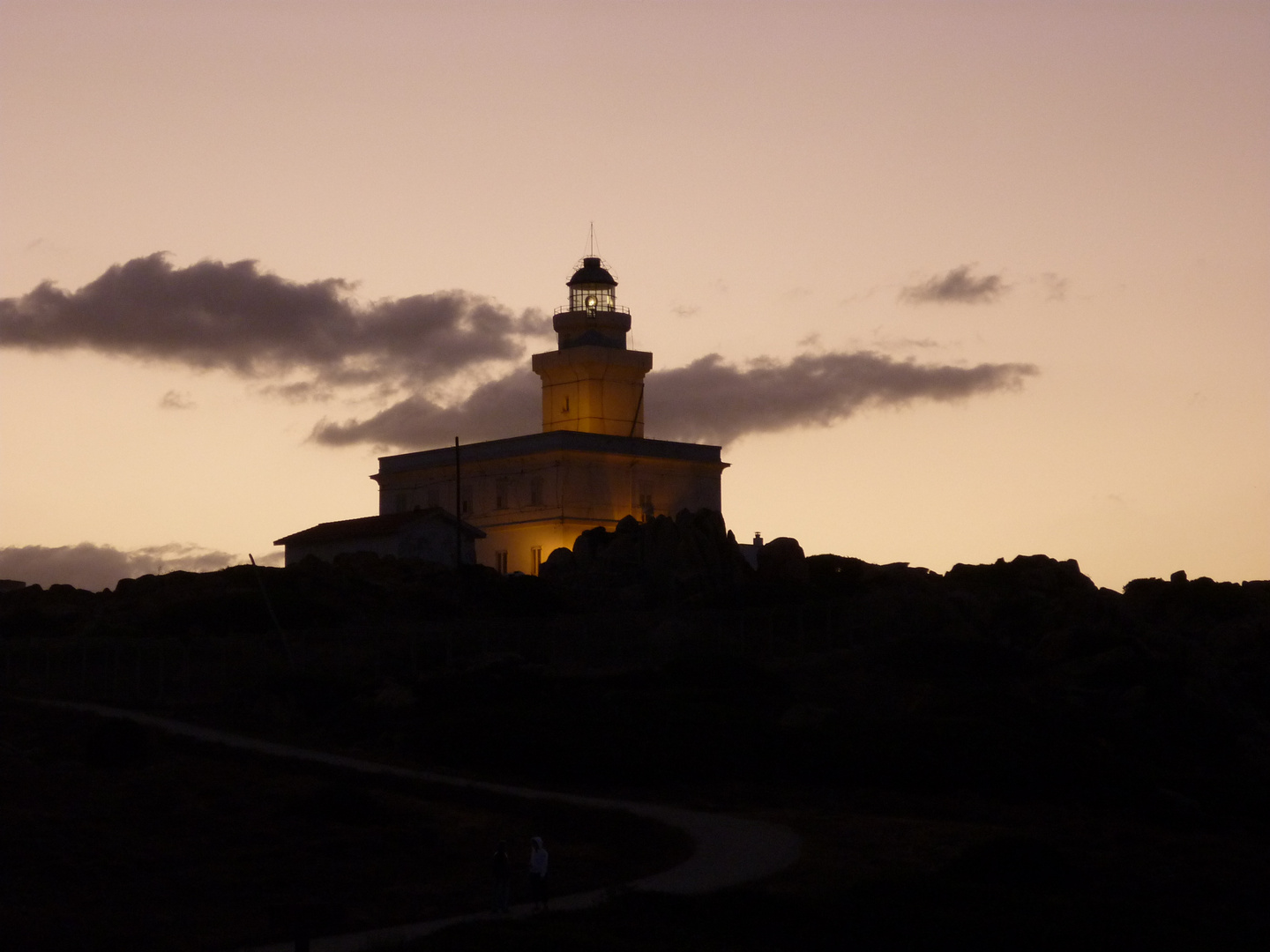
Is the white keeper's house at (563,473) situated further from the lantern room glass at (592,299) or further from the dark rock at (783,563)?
the dark rock at (783,563)

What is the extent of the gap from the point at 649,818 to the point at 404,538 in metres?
43.8

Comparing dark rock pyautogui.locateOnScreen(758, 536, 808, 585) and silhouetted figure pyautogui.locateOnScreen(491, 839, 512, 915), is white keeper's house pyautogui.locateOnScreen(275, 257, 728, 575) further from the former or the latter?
silhouetted figure pyautogui.locateOnScreen(491, 839, 512, 915)

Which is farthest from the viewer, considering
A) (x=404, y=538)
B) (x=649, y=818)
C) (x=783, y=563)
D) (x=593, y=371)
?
(x=593, y=371)

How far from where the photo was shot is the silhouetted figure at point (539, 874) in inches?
932

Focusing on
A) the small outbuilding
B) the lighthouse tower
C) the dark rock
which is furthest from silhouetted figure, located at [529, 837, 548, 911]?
the lighthouse tower

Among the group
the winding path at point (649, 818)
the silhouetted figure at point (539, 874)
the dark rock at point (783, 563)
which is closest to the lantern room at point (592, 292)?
the dark rock at point (783, 563)

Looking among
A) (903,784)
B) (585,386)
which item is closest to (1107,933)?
(903,784)

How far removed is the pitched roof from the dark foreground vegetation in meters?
5.44

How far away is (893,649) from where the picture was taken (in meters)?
50.6

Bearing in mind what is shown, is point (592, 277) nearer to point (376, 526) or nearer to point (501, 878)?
point (376, 526)

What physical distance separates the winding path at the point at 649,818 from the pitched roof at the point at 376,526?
30003 millimetres

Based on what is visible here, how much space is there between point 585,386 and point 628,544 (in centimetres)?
2165

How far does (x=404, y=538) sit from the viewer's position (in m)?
74.4

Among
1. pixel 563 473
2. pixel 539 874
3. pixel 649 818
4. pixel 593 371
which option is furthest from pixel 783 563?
pixel 539 874
